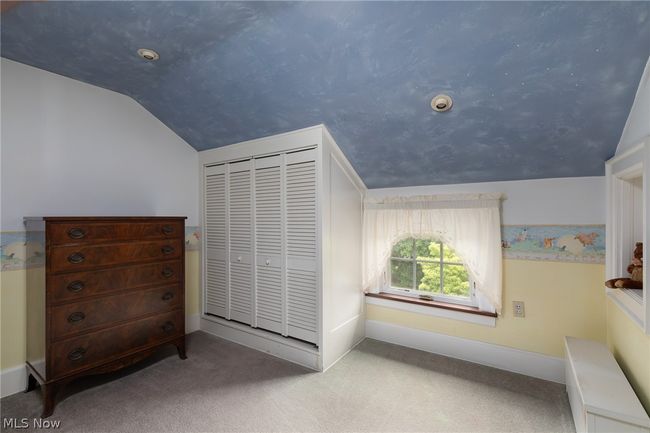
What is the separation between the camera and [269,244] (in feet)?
8.73

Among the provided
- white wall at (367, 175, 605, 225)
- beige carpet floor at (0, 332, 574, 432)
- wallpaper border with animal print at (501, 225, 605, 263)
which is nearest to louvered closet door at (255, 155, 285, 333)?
beige carpet floor at (0, 332, 574, 432)

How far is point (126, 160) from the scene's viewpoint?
2.63 m

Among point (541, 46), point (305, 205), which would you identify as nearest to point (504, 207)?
point (541, 46)

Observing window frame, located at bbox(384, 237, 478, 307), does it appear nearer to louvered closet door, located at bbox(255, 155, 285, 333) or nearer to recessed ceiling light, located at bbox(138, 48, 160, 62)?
louvered closet door, located at bbox(255, 155, 285, 333)

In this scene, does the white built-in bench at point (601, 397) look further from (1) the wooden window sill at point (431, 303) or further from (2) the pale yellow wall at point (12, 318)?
(2) the pale yellow wall at point (12, 318)

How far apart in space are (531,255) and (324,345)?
1772mm

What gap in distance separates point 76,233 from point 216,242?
1.24 meters

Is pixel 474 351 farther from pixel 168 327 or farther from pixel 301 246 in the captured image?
pixel 168 327

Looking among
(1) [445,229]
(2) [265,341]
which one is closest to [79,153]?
(2) [265,341]

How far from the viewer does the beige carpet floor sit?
1.72 meters

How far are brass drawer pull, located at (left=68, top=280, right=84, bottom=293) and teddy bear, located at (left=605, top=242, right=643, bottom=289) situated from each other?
342 cm

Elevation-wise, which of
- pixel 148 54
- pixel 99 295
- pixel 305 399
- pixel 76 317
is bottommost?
pixel 305 399

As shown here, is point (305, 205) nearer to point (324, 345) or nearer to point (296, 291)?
point (296, 291)

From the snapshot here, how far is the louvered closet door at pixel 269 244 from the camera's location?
259 centimetres
